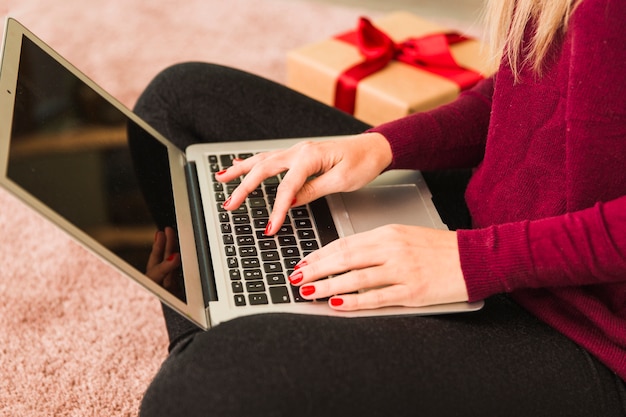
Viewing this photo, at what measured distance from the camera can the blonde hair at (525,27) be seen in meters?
0.73

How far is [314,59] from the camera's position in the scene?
5.25 ft

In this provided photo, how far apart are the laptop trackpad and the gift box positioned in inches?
21.0

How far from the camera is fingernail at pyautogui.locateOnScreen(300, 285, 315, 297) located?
735 millimetres

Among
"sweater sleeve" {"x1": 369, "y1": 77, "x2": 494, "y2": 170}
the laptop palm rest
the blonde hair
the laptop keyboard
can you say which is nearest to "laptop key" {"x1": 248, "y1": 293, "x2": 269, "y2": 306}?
the laptop keyboard

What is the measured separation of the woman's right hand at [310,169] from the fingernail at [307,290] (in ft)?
0.35

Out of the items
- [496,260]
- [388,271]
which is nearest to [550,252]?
[496,260]

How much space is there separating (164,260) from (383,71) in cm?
95

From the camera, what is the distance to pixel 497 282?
718 millimetres

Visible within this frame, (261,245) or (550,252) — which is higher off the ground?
(550,252)

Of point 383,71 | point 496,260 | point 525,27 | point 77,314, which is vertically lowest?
point 77,314

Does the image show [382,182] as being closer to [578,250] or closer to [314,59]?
[578,250]

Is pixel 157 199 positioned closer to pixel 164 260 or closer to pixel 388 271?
pixel 164 260

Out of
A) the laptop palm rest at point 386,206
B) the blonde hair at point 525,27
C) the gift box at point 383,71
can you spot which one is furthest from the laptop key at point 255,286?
the gift box at point 383,71

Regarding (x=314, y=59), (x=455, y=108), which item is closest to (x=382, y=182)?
(x=455, y=108)
